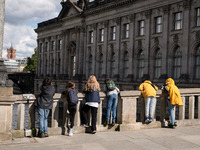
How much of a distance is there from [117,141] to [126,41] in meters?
32.7

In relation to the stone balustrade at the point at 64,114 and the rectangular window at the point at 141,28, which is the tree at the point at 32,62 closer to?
the rectangular window at the point at 141,28

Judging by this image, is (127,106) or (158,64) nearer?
(127,106)

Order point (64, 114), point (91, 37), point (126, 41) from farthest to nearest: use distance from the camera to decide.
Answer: point (91, 37), point (126, 41), point (64, 114)

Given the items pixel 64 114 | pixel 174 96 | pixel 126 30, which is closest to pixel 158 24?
pixel 126 30

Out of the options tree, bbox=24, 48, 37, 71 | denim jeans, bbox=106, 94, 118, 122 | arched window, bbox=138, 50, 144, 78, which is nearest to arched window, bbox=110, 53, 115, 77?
arched window, bbox=138, 50, 144, 78

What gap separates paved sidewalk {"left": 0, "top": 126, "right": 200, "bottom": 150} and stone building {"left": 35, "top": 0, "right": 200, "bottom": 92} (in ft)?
70.1

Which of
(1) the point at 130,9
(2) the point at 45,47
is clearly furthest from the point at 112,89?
(2) the point at 45,47

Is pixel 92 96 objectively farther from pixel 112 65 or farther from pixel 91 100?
pixel 112 65

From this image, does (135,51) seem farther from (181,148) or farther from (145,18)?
(181,148)

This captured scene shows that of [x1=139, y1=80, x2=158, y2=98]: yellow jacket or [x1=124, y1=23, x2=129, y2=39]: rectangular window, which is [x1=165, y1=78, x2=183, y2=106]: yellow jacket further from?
[x1=124, y1=23, x2=129, y2=39]: rectangular window

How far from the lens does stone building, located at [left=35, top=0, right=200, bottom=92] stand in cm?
3169

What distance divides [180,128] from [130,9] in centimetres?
3070

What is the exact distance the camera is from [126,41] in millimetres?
41000

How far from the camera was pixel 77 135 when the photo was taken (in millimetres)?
9812
